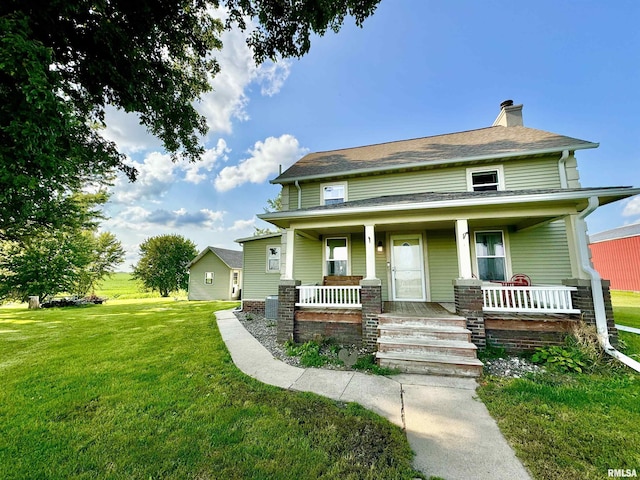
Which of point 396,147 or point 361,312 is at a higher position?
point 396,147

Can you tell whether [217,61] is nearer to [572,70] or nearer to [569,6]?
[569,6]

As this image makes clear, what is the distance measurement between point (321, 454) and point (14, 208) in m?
7.11

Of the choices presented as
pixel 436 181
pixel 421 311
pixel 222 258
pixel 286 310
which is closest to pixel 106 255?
pixel 222 258

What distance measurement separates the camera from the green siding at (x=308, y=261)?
8.75 m

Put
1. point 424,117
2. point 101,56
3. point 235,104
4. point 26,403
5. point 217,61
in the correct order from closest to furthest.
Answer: point 26,403 < point 101,56 < point 217,61 < point 235,104 < point 424,117

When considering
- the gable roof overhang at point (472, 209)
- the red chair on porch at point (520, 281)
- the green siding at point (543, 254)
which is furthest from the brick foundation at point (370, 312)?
the green siding at point (543, 254)

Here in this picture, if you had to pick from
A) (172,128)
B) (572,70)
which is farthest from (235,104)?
(572,70)

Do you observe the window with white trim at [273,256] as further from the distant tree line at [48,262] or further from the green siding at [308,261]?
the distant tree line at [48,262]

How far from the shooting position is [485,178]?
25.7 ft

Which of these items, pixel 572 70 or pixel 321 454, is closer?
pixel 321 454

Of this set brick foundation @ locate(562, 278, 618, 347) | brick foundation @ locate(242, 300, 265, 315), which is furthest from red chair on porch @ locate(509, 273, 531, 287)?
brick foundation @ locate(242, 300, 265, 315)

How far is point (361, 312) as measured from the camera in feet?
19.0

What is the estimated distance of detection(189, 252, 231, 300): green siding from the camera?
19938 mm

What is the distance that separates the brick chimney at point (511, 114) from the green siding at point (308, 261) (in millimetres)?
8908
